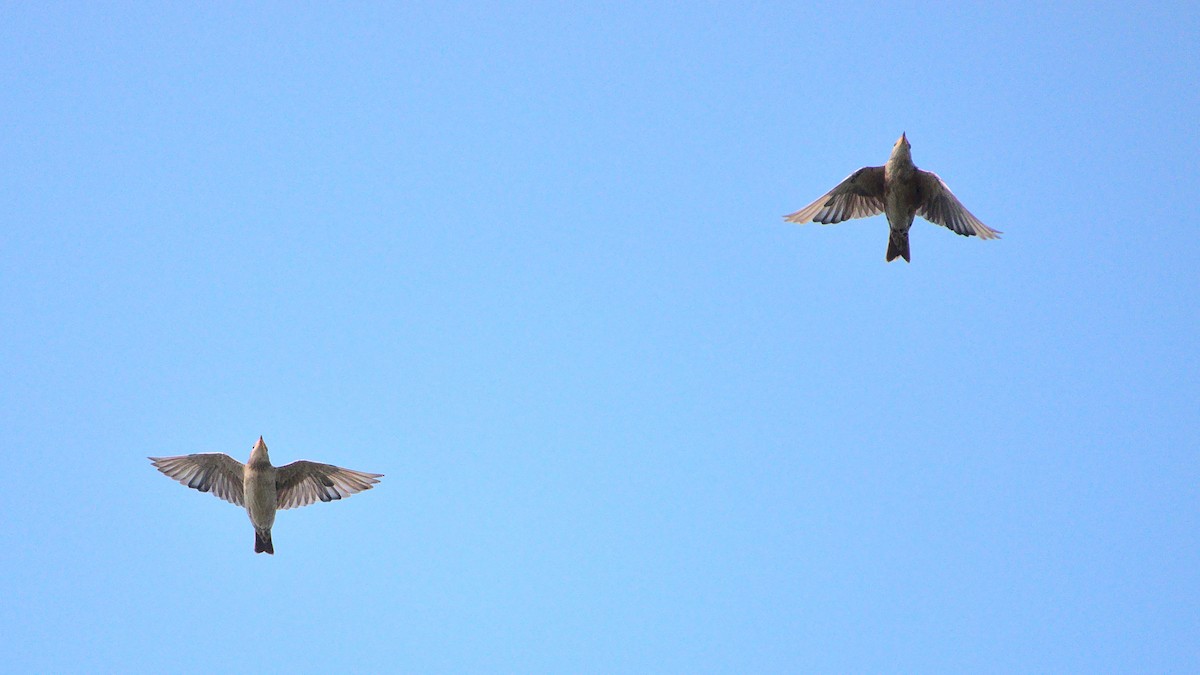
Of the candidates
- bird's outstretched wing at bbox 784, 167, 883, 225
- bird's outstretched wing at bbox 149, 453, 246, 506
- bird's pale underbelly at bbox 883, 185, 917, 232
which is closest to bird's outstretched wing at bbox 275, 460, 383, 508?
bird's outstretched wing at bbox 149, 453, 246, 506

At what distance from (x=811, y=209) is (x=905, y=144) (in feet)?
5.77

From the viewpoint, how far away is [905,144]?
19.3 m

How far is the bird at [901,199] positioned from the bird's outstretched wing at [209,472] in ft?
29.6

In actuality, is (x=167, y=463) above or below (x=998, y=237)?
below

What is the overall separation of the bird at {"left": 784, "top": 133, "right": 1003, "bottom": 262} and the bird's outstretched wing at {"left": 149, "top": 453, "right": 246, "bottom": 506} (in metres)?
9.02

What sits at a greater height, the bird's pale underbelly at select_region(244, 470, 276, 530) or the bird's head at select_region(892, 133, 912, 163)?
the bird's head at select_region(892, 133, 912, 163)

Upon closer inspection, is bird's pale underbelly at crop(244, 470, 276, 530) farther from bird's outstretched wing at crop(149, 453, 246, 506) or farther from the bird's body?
bird's outstretched wing at crop(149, 453, 246, 506)

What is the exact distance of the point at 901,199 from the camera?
1975 centimetres

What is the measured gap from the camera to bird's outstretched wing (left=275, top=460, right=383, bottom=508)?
65.3 feet

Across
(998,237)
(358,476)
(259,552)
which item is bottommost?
(259,552)

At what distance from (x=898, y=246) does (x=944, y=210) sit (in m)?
0.87

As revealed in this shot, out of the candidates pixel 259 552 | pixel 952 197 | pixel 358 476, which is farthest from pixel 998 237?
pixel 259 552

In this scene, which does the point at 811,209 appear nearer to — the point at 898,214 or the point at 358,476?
the point at 898,214

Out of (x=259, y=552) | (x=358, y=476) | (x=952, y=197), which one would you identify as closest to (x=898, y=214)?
(x=952, y=197)
